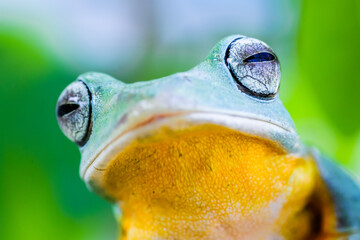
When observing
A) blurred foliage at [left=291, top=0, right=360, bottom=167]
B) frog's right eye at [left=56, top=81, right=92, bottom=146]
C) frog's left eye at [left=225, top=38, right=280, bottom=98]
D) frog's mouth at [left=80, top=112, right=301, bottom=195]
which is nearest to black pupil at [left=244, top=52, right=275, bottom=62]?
frog's left eye at [left=225, top=38, right=280, bottom=98]

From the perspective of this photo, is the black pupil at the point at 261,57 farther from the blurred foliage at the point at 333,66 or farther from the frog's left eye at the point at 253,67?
the blurred foliage at the point at 333,66

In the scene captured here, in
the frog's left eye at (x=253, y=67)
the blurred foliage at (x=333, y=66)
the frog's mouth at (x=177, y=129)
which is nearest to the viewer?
the frog's mouth at (x=177, y=129)

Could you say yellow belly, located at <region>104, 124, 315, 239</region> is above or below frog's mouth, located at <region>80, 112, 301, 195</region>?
below

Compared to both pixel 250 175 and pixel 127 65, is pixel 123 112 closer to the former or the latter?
pixel 250 175

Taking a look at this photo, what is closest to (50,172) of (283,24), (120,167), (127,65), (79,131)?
(79,131)

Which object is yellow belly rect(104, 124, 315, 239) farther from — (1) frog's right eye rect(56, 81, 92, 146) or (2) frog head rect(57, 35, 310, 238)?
(1) frog's right eye rect(56, 81, 92, 146)

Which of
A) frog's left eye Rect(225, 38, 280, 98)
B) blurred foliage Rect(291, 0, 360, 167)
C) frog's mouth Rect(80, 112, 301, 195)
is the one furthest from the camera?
blurred foliage Rect(291, 0, 360, 167)

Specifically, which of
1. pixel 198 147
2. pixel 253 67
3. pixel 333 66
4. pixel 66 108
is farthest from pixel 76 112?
pixel 333 66

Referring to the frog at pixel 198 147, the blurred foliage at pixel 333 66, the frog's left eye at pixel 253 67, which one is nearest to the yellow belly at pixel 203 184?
the frog at pixel 198 147
